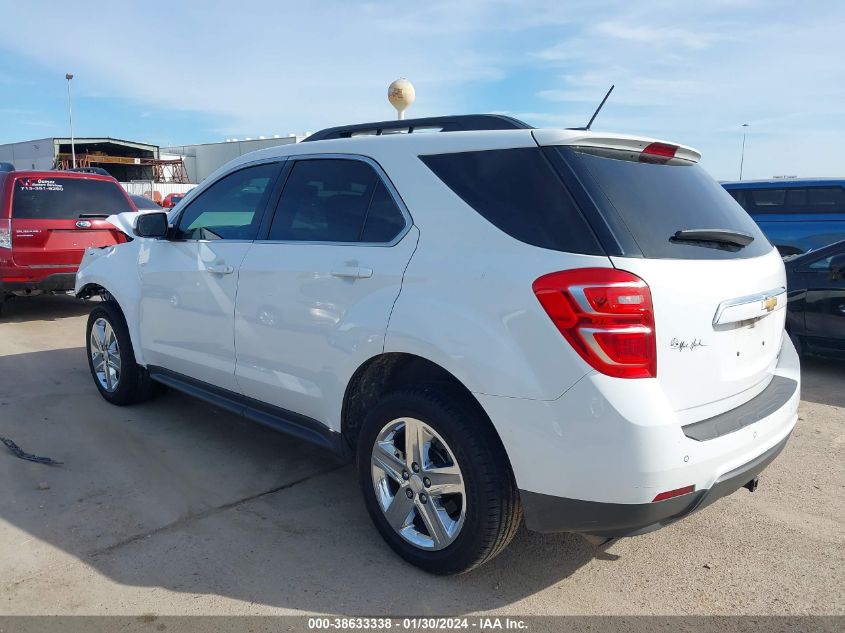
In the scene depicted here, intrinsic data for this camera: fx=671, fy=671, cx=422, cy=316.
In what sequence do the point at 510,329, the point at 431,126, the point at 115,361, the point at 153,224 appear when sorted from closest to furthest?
the point at 510,329
the point at 431,126
the point at 153,224
the point at 115,361

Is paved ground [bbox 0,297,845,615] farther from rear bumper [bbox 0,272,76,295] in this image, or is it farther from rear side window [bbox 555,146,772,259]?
rear bumper [bbox 0,272,76,295]

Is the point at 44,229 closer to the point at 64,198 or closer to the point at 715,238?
the point at 64,198

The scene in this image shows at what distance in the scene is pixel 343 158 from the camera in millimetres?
3393

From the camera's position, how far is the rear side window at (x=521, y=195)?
8.02 ft

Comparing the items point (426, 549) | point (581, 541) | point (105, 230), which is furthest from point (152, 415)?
point (105, 230)

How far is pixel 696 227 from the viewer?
2.71m

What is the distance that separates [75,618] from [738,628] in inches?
101

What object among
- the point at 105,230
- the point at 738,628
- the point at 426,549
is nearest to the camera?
the point at 738,628

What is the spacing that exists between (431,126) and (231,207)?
1.42 m

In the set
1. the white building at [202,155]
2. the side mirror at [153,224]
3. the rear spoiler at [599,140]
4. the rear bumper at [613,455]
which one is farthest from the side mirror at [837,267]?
the white building at [202,155]

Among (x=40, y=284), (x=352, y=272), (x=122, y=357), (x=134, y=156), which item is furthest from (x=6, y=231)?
(x=134, y=156)

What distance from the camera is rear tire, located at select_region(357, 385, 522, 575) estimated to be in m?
2.59

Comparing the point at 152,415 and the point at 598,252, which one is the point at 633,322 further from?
the point at 152,415

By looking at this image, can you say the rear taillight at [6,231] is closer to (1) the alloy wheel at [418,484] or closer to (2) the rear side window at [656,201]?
(1) the alloy wheel at [418,484]
